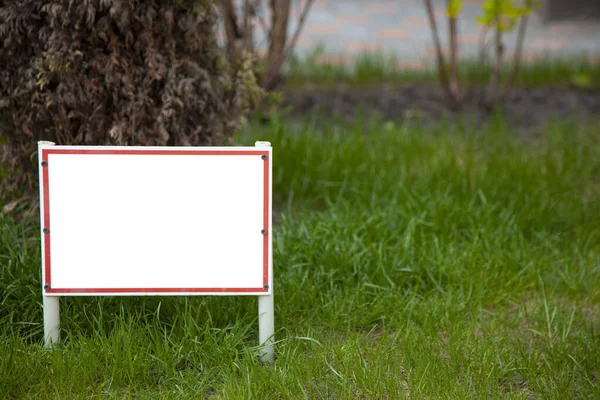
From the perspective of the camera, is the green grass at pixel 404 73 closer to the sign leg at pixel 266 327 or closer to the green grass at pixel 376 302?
the green grass at pixel 376 302

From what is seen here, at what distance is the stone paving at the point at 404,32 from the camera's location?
8.41 m

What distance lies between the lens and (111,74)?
3445 millimetres

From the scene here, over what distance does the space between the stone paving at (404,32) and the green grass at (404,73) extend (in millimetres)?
701

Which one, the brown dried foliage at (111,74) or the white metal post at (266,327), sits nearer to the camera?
the white metal post at (266,327)

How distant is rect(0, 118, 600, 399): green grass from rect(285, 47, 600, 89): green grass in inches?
74.0

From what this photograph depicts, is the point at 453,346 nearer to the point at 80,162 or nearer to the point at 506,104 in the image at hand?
the point at 80,162

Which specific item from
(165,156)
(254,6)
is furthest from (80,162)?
(254,6)

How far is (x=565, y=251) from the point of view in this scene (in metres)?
4.10

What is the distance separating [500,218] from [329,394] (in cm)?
175

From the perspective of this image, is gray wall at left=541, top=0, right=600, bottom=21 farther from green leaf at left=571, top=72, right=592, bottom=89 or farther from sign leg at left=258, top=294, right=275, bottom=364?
sign leg at left=258, top=294, right=275, bottom=364

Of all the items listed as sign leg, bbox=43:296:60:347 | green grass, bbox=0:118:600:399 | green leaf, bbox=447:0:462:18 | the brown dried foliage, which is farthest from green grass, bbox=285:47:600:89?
sign leg, bbox=43:296:60:347

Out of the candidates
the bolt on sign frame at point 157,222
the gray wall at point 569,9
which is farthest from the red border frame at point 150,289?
the gray wall at point 569,9

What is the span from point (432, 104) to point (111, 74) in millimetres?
3443

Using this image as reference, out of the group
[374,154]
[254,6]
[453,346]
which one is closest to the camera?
[453,346]
